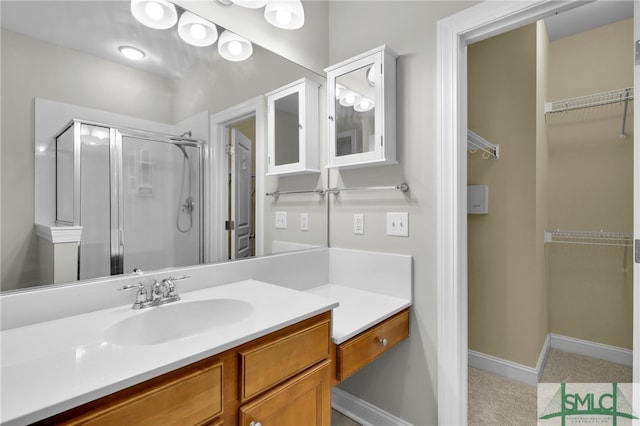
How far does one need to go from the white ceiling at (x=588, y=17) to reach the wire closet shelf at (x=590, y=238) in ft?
5.09

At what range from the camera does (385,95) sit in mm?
1496

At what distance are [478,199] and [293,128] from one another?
143 cm

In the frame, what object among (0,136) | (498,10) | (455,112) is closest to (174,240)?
(0,136)

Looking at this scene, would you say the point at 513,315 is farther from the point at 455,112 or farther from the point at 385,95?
the point at 385,95

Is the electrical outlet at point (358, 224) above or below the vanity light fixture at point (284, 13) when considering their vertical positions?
below

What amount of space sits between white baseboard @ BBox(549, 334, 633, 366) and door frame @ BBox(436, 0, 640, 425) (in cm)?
174

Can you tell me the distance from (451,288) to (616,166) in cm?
196

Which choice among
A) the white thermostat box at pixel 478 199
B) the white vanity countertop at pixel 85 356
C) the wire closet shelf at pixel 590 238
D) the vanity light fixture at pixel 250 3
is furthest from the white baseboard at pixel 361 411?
the vanity light fixture at pixel 250 3

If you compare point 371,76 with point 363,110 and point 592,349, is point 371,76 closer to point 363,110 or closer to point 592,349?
point 363,110

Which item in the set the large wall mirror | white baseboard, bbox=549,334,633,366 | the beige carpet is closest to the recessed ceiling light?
the large wall mirror

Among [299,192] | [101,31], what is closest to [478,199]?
[299,192]

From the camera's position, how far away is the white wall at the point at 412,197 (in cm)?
148

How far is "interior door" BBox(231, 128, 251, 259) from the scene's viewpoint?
144 centimetres

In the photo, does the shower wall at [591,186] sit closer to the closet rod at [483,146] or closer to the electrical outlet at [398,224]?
the closet rod at [483,146]
